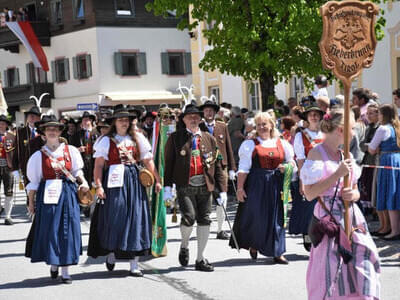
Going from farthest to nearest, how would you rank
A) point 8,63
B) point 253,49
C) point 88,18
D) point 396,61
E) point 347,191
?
1. point 8,63
2. point 88,18
3. point 396,61
4. point 253,49
5. point 347,191

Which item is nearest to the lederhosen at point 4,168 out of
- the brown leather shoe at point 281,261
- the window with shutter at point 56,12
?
the brown leather shoe at point 281,261

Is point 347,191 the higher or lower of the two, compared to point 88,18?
lower

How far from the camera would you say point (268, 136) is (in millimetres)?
8914

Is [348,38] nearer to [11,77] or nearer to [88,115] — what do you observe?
[88,115]

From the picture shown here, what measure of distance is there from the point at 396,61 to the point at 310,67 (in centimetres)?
551

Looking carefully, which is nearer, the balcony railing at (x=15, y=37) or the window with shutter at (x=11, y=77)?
the balcony railing at (x=15, y=37)

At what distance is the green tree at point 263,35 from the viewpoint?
15586mm

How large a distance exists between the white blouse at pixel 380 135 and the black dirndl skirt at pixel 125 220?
11.1ft

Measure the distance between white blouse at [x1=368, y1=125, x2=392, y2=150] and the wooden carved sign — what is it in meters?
4.48

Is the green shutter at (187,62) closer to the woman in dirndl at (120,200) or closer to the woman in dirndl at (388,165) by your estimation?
the woman in dirndl at (388,165)

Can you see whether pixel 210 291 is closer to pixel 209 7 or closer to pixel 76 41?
pixel 209 7

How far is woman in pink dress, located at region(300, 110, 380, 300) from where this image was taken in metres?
5.18

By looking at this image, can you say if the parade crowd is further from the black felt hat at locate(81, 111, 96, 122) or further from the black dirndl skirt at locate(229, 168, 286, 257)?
the black felt hat at locate(81, 111, 96, 122)

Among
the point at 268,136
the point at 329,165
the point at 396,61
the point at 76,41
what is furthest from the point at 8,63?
the point at 329,165
